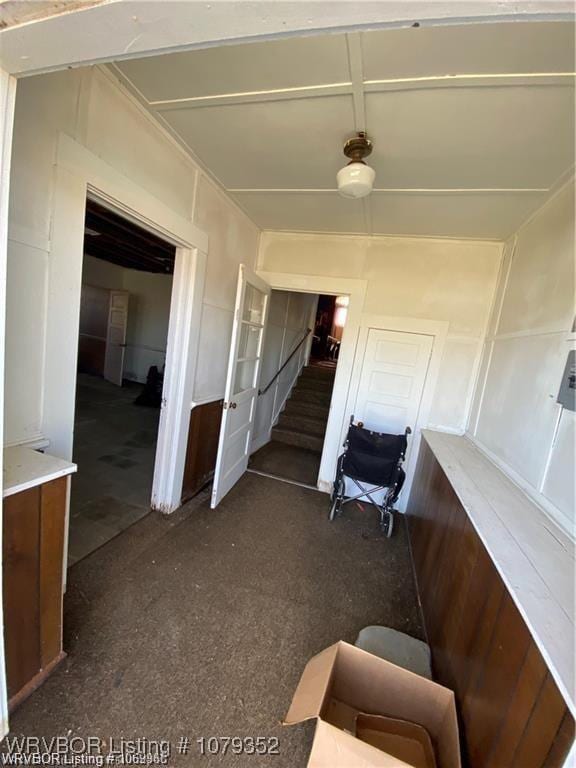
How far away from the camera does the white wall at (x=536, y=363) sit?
140 cm

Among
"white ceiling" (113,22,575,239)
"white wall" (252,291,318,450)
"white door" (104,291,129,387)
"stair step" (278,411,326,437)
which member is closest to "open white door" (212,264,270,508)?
"white wall" (252,291,318,450)

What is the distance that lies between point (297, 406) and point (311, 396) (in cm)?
32

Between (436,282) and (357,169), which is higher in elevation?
(357,169)

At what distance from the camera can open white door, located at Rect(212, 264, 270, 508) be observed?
8.50 ft

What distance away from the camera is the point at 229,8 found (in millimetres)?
551

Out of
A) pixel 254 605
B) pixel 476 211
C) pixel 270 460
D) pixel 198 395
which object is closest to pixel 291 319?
pixel 270 460

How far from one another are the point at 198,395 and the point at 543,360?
2.34m

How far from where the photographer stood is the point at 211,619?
170 centimetres

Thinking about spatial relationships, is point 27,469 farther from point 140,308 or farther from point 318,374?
point 140,308

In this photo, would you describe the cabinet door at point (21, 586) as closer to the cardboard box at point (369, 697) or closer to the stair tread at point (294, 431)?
the cardboard box at point (369, 697)

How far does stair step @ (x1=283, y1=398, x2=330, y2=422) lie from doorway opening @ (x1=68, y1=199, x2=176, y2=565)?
2.00 m

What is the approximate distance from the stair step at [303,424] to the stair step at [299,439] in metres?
0.08

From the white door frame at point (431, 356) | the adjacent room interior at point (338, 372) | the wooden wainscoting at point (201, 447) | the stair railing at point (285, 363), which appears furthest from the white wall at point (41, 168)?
the stair railing at point (285, 363)

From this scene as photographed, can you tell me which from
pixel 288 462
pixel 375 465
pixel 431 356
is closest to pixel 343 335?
pixel 431 356
